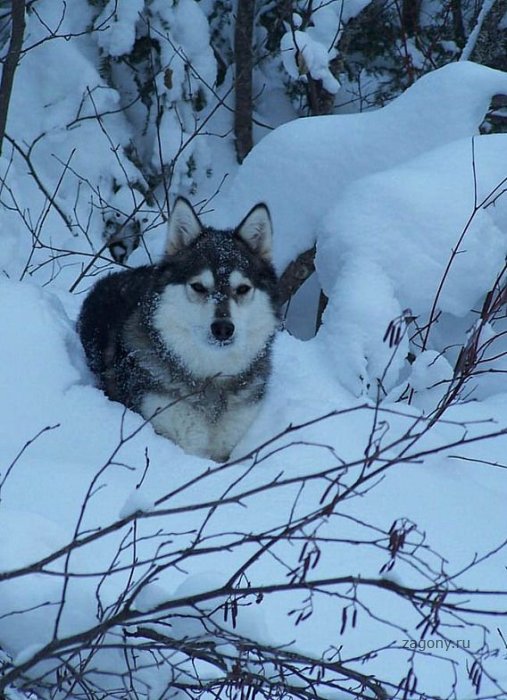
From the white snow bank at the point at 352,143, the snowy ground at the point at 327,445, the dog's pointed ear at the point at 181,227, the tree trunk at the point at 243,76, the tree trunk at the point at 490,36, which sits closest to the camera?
the snowy ground at the point at 327,445

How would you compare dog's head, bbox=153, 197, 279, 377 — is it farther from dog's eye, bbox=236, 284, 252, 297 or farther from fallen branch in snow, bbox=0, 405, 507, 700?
fallen branch in snow, bbox=0, 405, 507, 700

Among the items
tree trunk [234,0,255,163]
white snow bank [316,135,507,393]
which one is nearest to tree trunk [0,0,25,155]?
white snow bank [316,135,507,393]

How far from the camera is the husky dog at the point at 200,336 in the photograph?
4.48 m

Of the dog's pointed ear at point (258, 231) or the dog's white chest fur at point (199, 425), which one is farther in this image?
the dog's pointed ear at point (258, 231)

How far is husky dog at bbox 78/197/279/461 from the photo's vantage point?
4.48m

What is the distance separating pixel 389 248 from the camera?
17.4 feet

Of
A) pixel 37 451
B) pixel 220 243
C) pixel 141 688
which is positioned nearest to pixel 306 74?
pixel 220 243

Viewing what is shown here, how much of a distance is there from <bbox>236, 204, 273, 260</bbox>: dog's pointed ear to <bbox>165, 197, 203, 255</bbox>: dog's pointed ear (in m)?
0.25

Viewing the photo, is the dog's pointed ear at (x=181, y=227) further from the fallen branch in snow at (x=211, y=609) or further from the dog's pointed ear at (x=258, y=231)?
the fallen branch in snow at (x=211, y=609)

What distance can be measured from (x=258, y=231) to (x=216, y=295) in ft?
1.94

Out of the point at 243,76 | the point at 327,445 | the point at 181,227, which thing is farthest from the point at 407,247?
the point at 243,76

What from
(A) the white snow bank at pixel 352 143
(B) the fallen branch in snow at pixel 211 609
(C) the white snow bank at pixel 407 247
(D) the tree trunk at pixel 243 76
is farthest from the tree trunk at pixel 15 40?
(B) the fallen branch in snow at pixel 211 609

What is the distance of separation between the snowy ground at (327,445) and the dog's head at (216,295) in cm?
45

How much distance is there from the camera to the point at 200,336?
14.7ft
